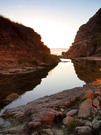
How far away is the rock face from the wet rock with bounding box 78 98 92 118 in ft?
417

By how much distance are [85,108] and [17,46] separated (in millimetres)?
56539

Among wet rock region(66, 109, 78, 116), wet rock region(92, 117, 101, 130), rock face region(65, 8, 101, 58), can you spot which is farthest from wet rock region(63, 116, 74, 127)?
rock face region(65, 8, 101, 58)

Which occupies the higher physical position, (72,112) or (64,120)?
(72,112)

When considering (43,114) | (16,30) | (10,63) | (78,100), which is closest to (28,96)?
(78,100)

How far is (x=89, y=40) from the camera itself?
159000 mm

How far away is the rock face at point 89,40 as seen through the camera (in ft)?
499

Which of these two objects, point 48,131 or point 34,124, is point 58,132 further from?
point 34,124

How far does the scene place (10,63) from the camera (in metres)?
63.8

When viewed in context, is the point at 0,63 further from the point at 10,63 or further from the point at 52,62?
the point at 52,62

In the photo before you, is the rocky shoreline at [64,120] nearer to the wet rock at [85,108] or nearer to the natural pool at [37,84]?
the wet rock at [85,108]

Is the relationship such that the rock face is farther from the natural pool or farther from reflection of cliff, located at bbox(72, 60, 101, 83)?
the natural pool

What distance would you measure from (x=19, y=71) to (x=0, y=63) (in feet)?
17.3

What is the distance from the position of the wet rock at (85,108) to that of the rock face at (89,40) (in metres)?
127

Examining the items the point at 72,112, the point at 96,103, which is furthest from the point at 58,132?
the point at 96,103
